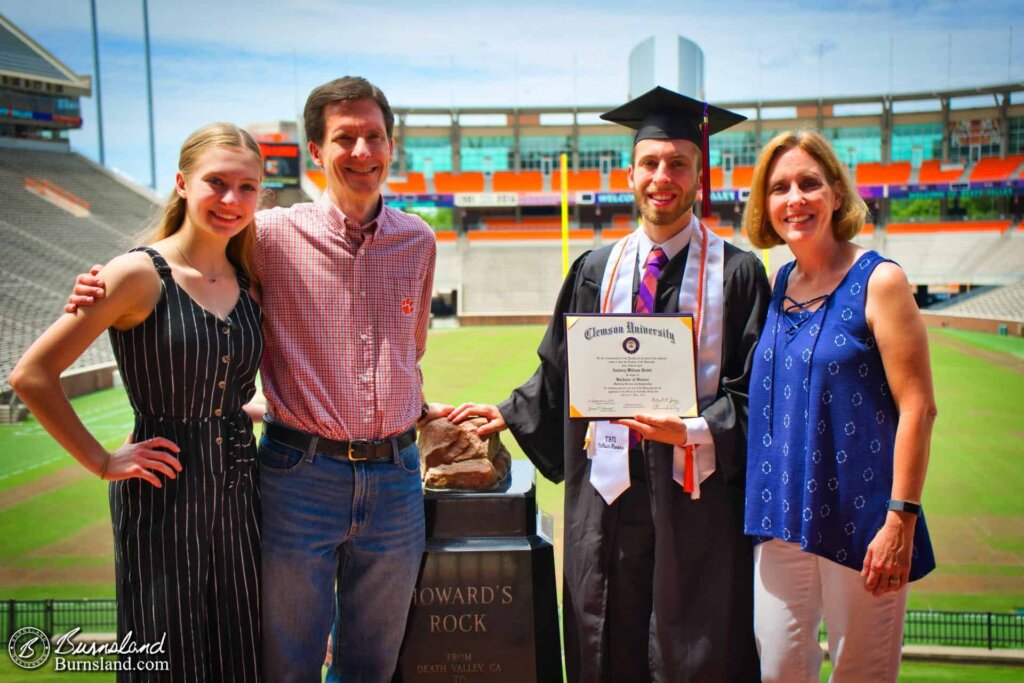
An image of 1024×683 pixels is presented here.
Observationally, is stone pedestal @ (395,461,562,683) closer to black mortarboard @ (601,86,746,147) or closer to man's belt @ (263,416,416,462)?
man's belt @ (263,416,416,462)

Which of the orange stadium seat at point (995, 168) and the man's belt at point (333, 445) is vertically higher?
the orange stadium seat at point (995, 168)

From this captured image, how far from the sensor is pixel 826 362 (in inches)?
89.4

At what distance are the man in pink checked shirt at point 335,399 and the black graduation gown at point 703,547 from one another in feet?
2.16

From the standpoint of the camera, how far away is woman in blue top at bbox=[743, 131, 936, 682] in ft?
7.28

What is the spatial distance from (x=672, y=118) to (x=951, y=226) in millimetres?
40297

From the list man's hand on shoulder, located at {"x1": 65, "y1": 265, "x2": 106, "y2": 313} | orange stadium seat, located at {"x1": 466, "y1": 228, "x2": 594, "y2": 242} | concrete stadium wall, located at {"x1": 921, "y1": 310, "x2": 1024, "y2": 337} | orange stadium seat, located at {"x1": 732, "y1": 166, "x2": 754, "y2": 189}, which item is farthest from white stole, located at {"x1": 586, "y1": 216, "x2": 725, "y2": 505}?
orange stadium seat, located at {"x1": 732, "y1": 166, "x2": 754, "y2": 189}

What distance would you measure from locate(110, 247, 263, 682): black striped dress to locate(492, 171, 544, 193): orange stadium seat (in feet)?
135

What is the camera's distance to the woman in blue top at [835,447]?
2.22 meters

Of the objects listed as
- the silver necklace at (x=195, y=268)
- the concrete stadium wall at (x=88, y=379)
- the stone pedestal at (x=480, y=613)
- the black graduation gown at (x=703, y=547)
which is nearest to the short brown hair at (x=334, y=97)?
the silver necklace at (x=195, y=268)

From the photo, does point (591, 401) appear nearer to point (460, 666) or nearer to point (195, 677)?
point (460, 666)

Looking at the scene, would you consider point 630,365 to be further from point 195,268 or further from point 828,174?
point 195,268

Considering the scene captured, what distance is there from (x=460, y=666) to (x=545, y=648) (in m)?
0.32

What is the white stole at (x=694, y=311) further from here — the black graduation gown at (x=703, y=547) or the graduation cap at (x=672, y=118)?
the graduation cap at (x=672, y=118)

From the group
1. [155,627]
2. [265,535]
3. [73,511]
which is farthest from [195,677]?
[73,511]
